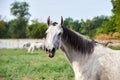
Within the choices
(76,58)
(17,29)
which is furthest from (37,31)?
(76,58)

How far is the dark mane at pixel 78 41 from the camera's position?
5.21m

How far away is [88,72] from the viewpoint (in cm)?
504

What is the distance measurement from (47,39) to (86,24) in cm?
8146

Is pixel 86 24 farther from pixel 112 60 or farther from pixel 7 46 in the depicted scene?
pixel 112 60

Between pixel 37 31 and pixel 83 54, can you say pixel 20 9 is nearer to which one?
pixel 37 31

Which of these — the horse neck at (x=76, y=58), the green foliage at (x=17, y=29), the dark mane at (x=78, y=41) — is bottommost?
the green foliage at (x=17, y=29)

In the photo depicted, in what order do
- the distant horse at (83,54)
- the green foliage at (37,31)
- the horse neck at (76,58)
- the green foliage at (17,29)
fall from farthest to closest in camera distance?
the green foliage at (17,29) → the green foliage at (37,31) → the horse neck at (76,58) → the distant horse at (83,54)

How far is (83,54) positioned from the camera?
5.21m

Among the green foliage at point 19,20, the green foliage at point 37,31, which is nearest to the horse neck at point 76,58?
the green foliage at point 37,31

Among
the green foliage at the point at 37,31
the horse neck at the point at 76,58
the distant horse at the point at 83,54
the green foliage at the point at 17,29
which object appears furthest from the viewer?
the green foliage at the point at 17,29

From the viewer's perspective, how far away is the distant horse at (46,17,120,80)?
16.3ft

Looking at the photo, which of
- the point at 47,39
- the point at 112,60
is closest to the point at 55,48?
the point at 47,39

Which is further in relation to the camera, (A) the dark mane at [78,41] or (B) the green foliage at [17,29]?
(B) the green foliage at [17,29]

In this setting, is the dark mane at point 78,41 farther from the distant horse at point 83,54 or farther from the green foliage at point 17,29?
the green foliage at point 17,29
